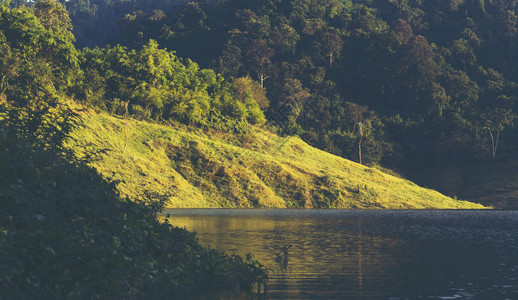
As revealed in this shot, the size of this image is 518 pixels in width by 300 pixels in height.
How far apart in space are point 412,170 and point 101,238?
502 feet

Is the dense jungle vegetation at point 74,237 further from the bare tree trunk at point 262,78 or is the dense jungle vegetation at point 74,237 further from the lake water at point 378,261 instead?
the bare tree trunk at point 262,78

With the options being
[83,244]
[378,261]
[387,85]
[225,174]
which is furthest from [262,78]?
[83,244]

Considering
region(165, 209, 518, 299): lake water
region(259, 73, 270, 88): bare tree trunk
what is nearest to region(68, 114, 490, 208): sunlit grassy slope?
region(165, 209, 518, 299): lake water

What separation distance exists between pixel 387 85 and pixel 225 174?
287 feet

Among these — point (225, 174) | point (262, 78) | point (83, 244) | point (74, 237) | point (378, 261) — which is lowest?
point (378, 261)

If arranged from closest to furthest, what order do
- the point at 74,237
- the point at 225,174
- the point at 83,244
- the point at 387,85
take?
the point at 74,237 → the point at 83,244 → the point at 225,174 → the point at 387,85

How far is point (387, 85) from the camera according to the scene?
182 metres

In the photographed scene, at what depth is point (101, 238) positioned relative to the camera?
70.4ft

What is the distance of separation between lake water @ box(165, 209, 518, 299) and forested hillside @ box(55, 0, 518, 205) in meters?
101

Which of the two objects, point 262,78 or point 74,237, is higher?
point 262,78

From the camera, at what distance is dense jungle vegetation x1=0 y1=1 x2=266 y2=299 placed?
59.9 ft

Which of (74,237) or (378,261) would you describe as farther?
(378,261)

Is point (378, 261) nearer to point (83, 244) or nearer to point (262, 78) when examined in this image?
point (83, 244)

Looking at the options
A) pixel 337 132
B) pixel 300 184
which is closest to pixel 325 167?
pixel 300 184
